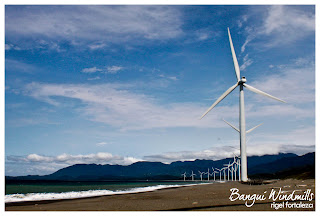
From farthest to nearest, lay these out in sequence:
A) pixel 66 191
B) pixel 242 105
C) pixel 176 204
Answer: pixel 66 191
pixel 242 105
pixel 176 204

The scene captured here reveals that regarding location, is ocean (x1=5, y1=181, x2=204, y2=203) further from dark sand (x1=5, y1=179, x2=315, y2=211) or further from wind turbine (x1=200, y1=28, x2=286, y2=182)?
wind turbine (x1=200, y1=28, x2=286, y2=182)

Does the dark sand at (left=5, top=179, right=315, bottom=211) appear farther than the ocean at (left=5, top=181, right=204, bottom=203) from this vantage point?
No

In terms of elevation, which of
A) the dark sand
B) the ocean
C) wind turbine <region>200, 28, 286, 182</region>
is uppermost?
wind turbine <region>200, 28, 286, 182</region>

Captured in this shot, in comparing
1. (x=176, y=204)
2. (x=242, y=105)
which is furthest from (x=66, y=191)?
(x=176, y=204)

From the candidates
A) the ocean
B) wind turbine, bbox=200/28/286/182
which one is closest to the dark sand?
wind turbine, bbox=200/28/286/182

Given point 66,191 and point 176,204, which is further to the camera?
point 66,191

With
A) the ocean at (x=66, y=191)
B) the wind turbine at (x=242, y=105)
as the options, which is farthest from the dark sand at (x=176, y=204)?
the ocean at (x=66, y=191)

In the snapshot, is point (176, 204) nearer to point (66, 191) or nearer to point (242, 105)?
point (242, 105)
